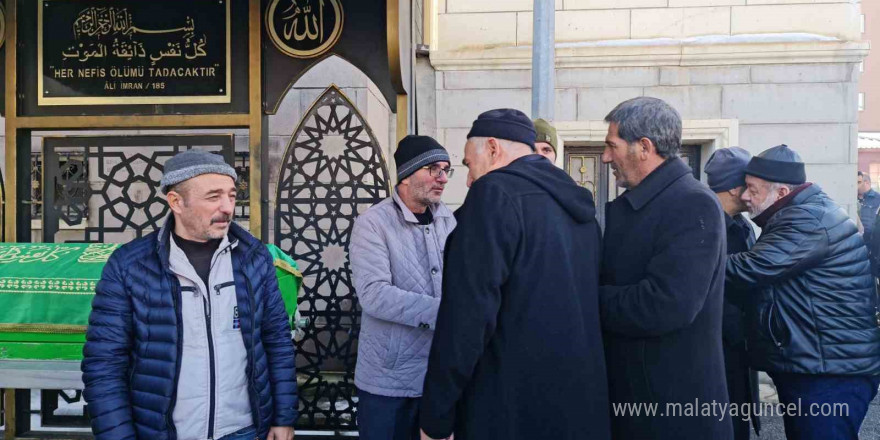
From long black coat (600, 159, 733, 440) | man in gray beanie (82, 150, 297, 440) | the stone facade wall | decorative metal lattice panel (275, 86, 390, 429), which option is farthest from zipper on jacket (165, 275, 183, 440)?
the stone facade wall

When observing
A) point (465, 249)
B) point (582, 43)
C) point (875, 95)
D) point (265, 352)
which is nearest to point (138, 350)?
point (265, 352)

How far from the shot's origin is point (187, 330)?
6.81 feet

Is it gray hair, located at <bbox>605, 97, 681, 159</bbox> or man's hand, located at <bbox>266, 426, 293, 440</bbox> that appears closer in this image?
gray hair, located at <bbox>605, 97, 681, 159</bbox>

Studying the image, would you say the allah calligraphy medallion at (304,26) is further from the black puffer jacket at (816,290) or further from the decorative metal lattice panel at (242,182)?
the black puffer jacket at (816,290)

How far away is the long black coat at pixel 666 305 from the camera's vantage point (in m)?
1.86

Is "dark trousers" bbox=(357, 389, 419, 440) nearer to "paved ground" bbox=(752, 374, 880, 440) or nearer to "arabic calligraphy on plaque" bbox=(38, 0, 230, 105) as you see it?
"arabic calligraphy on plaque" bbox=(38, 0, 230, 105)

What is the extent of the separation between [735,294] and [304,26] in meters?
2.87

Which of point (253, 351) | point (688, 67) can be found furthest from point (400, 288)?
point (688, 67)

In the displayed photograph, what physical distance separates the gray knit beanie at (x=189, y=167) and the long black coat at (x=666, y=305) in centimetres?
127

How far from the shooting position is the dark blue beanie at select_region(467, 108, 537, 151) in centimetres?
204

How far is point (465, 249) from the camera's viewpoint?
1831 millimetres

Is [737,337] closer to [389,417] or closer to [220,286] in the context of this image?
[389,417]

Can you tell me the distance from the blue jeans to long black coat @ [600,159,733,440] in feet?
3.85

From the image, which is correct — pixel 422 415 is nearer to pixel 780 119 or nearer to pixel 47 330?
pixel 47 330
